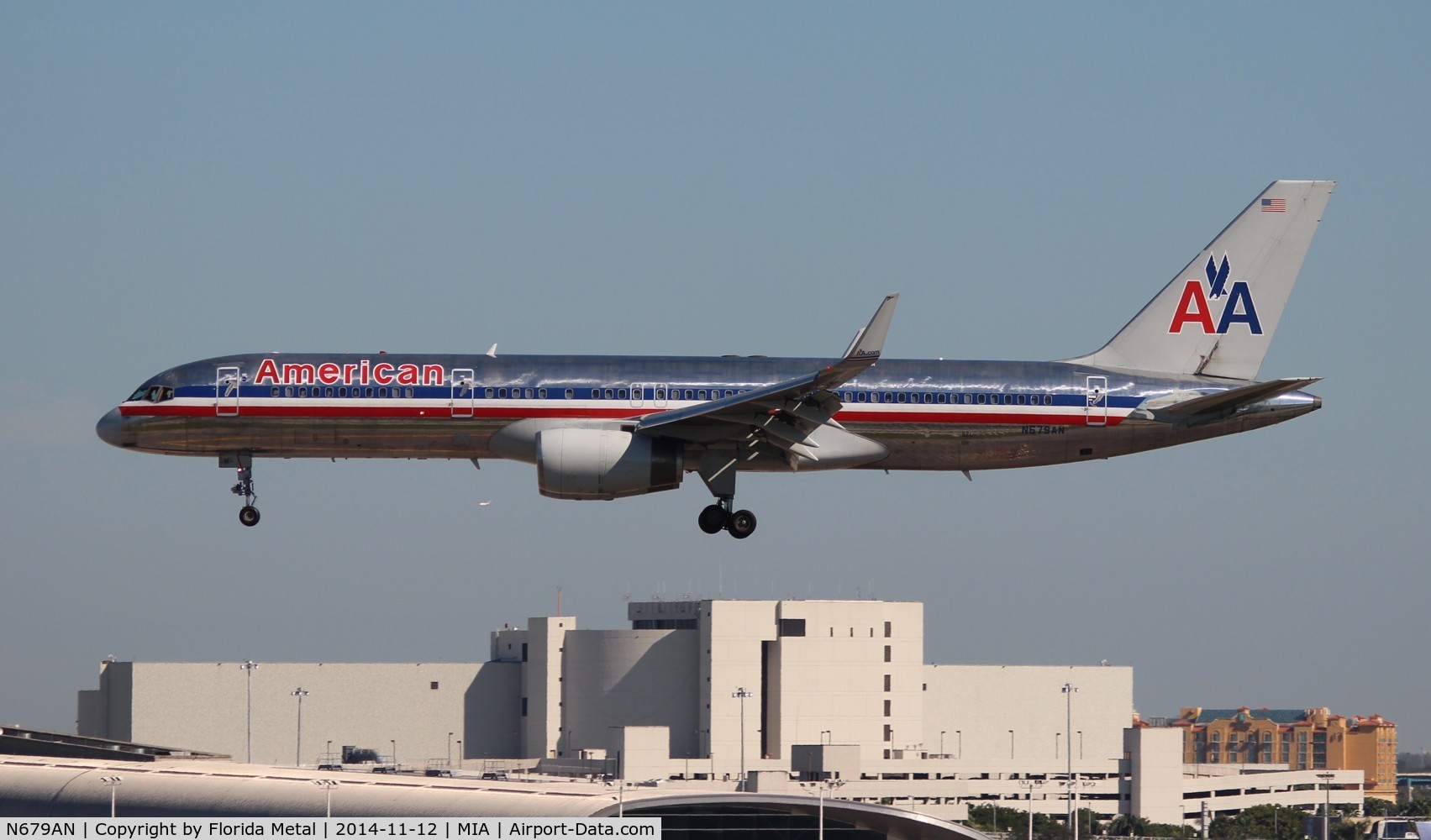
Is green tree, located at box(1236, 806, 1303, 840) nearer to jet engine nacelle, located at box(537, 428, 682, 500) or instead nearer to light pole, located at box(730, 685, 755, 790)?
light pole, located at box(730, 685, 755, 790)

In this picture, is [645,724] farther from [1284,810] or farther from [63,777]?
[63,777]

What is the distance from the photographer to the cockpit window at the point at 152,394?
59594mm

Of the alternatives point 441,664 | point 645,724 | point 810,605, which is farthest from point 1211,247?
point 441,664

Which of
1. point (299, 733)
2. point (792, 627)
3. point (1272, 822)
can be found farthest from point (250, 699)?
point (1272, 822)

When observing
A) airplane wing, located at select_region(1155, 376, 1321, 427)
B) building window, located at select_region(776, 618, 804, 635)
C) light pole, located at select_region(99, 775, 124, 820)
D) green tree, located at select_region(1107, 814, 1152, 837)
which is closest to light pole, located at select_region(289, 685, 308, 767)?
building window, located at select_region(776, 618, 804, 635)

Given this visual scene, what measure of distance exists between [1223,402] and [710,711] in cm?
11686

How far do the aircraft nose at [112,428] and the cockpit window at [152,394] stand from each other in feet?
2.09

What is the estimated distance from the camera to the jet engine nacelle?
5706 cm

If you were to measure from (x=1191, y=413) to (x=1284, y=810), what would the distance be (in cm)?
9996

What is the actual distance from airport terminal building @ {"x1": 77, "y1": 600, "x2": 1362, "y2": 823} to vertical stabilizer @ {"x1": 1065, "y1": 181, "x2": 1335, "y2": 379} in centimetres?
8515

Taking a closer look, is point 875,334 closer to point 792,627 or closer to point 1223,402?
point 1223,402

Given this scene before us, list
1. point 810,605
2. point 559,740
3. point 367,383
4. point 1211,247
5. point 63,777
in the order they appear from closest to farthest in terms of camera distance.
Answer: point 367,383 < point 1211,247 < point 63,777 < point 810,605 < point 559,740

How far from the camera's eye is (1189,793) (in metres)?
148

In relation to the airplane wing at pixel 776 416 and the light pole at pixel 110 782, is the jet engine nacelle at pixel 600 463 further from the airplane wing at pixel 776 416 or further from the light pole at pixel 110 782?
the light pole at pixel 110 782
